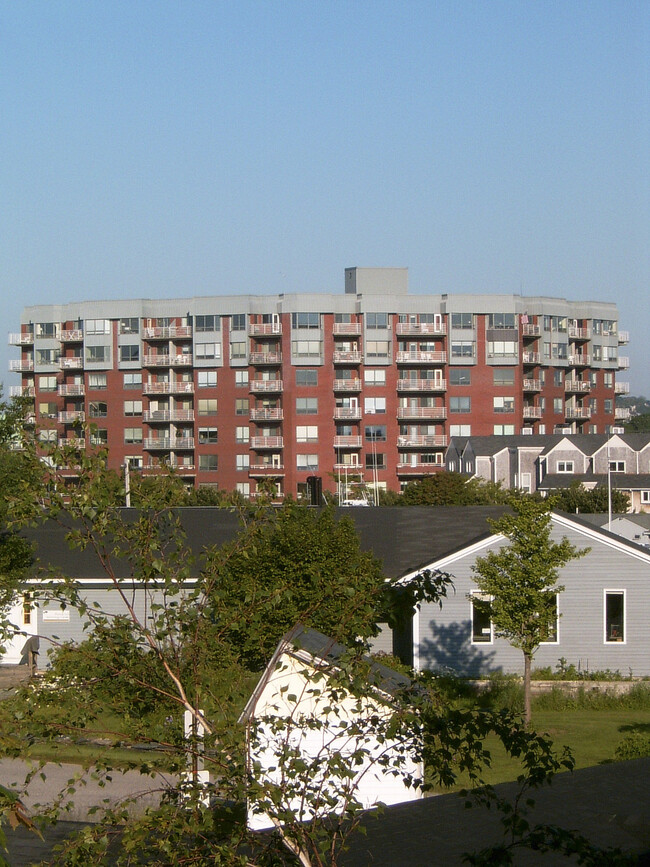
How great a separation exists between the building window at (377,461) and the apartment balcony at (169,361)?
2000 cm

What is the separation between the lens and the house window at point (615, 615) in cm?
3006

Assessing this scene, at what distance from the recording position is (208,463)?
100438 mm

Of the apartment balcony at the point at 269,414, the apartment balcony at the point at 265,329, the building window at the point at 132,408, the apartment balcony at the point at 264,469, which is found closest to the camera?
the apartment balcony at the point at 269,414

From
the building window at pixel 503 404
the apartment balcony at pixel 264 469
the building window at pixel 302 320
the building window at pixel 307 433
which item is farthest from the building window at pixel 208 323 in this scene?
the building window at pixel 503 404

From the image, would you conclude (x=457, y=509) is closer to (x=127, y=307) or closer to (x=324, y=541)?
(x=324, y=541)

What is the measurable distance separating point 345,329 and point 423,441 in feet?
44.0

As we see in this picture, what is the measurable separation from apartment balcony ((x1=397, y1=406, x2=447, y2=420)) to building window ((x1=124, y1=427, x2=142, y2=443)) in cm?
2591

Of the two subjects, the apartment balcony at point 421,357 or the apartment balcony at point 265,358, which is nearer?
the apartment balcony at point 265,358

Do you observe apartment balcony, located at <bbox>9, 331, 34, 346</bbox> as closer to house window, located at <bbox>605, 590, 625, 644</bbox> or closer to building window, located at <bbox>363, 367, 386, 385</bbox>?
building window, located at <bbox>363, 367, 386, 385</bbox>

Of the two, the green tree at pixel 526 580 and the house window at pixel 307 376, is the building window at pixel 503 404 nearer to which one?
the house window at pixel 307 376

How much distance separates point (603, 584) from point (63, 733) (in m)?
27.0

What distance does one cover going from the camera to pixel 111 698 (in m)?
5.28

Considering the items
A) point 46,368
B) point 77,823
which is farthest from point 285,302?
point 77,823

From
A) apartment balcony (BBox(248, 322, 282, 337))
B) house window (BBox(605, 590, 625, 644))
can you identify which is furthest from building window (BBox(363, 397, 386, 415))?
house window (BBox(605, 590, 625, 644))
